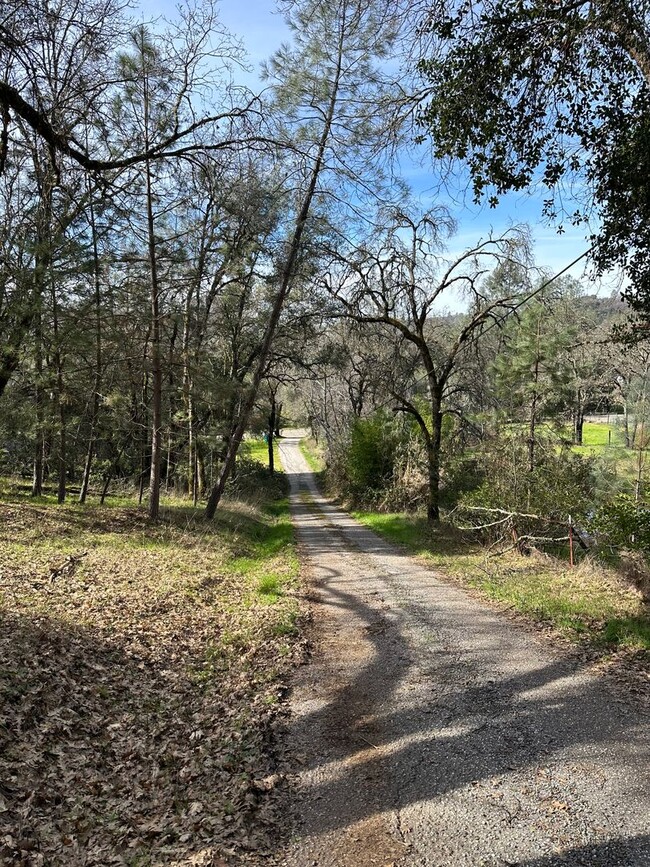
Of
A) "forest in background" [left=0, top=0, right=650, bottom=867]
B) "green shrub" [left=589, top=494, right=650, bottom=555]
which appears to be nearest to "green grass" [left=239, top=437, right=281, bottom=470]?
"forest in background" [left=0, top=0, right=650, bottom=867]

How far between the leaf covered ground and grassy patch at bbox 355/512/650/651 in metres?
3.43

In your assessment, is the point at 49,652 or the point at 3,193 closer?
the point at 49,652

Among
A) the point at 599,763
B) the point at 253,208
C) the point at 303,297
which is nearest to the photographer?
the point at 599,763

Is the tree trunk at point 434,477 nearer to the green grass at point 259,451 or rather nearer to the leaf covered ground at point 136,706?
the leaf covered ground at point 136,706

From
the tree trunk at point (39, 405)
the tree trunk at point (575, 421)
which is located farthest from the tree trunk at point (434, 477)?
the tree trunk at point (39, 405)

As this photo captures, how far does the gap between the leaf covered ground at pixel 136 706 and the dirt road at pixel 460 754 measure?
0.46 meters

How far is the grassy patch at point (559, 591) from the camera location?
711 centimetres

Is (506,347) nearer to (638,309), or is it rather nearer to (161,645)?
(638,309)

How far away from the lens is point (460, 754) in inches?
174

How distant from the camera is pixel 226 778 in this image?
4332mm

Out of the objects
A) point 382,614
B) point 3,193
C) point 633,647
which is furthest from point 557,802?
point 3,193

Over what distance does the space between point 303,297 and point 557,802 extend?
15383 mm

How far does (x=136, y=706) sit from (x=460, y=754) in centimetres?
A: 305

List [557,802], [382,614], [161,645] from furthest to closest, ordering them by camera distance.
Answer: [382,614], [161,645], [557,802]
